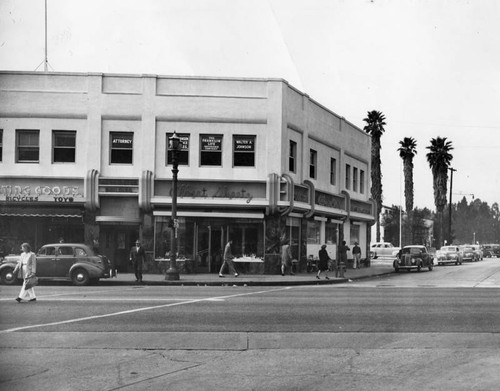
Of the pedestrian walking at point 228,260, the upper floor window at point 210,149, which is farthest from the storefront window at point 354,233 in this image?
the pedestrian walking at point 228,260

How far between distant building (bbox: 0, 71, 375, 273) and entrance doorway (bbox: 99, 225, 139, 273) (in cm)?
7

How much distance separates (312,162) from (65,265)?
16.3 m

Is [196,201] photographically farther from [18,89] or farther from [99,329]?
[99,329]

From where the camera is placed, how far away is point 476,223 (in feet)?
556

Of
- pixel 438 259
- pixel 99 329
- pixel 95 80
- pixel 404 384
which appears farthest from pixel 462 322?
pixel 438 259

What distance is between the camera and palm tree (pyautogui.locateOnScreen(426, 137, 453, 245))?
256 ft

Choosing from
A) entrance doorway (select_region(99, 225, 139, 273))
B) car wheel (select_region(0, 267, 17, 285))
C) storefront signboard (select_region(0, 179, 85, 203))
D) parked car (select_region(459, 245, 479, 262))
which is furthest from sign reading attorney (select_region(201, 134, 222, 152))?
parked car (select_region(459, 245, 479, 262))

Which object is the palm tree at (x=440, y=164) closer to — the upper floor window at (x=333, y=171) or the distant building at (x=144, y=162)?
the upper floor window at (x=333, y=171)

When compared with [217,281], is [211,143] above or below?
above

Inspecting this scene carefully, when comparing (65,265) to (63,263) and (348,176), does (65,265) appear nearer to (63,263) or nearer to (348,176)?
(63,263)

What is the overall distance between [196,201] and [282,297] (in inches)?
511

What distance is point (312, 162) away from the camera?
3778 cm

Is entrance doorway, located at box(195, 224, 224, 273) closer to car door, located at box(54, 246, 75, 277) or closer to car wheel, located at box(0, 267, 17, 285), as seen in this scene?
car door, located at box(54, 246, 75, 277)

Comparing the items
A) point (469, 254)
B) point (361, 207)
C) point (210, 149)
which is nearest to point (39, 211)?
point (210, 149)
